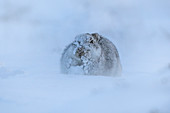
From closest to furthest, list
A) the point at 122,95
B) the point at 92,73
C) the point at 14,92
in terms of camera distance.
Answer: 1. the point at 122,95
2. the point at 14,92
3. the point at 92,73

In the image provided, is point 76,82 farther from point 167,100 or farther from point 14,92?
point 167,100

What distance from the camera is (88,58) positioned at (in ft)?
20.9

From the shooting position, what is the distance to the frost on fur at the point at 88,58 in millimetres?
6352

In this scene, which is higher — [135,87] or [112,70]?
[112,70]

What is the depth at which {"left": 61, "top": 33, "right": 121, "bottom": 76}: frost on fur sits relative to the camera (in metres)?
6.35

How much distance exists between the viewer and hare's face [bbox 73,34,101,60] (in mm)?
6398

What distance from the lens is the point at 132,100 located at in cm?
300

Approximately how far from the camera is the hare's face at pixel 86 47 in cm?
640

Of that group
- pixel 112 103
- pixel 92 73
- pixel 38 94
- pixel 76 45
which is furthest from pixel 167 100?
pixel 76 45

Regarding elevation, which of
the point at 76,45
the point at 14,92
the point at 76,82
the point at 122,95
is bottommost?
the point at 122,95

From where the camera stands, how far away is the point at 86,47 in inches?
Answer: 254

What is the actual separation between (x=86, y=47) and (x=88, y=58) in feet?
0.92

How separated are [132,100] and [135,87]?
477 mm

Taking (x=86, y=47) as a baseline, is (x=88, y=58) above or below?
below
